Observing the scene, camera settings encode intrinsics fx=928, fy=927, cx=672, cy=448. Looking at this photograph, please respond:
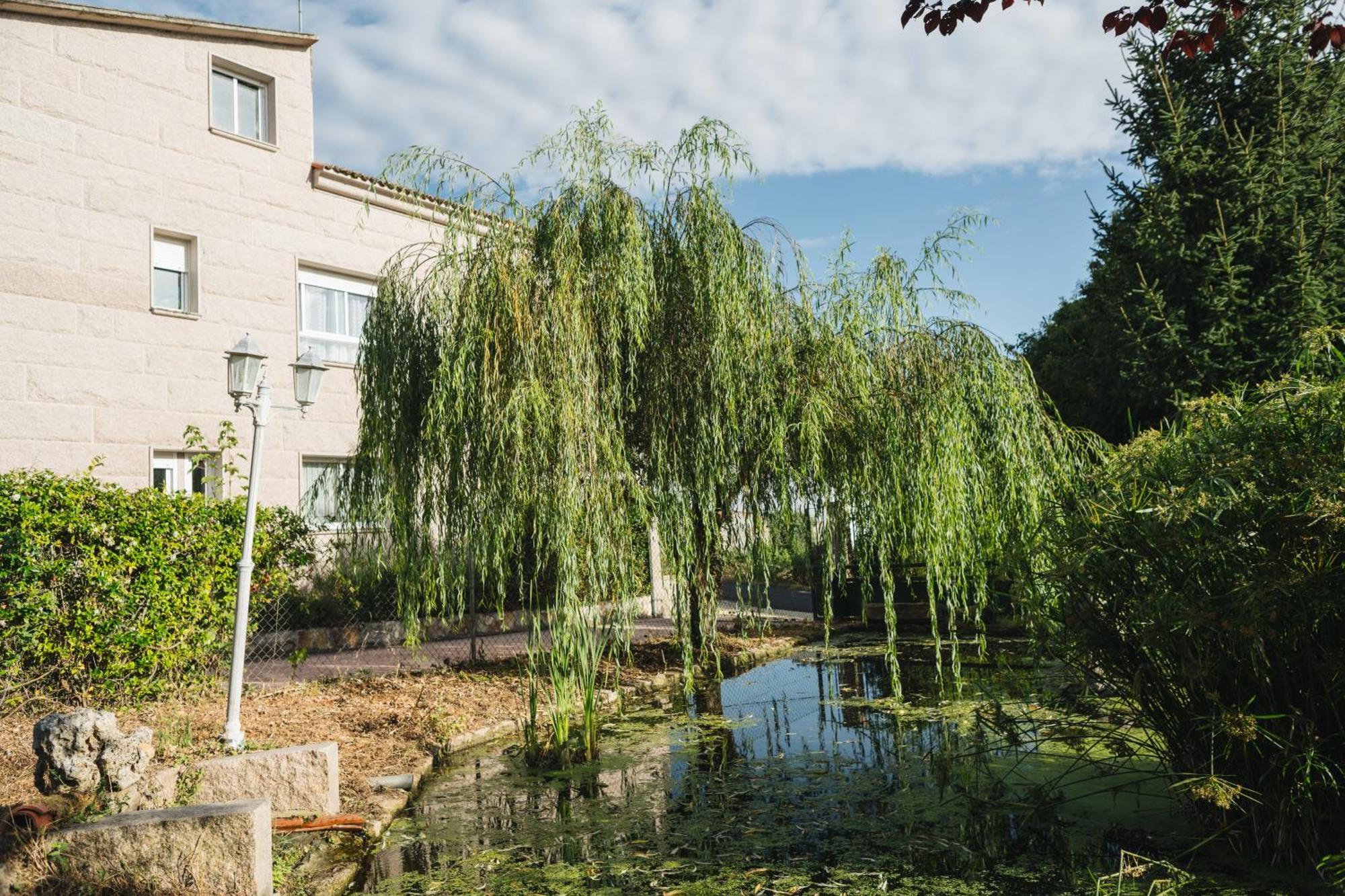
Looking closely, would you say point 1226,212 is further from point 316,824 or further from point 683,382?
point 316,824

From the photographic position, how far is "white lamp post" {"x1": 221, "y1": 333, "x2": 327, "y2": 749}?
6.20 meters

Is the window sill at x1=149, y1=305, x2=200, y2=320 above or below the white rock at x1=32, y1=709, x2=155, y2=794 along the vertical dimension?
above

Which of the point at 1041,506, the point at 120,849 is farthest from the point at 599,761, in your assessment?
the point at 1041,506

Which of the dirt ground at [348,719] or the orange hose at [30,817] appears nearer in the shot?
the orange hose at [30,817]

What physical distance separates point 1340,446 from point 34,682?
842 centimetres

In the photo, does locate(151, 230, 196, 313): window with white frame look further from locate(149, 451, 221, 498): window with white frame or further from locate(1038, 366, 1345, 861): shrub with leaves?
locate(1038, 366, 1345, 861): shrub with leaves

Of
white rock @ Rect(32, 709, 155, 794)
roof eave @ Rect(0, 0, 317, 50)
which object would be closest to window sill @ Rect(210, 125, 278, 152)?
roof eave @ Rect(0, 0, 317, 50)

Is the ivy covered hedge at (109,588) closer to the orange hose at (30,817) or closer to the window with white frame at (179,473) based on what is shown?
the orange hose at (30,817)

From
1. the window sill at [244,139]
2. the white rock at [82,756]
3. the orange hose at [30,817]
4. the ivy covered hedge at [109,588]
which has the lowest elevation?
the orange hose at [30,817]

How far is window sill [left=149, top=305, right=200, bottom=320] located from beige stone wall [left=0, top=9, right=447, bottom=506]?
6 centimetres

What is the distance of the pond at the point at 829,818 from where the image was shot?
4344 millimetres

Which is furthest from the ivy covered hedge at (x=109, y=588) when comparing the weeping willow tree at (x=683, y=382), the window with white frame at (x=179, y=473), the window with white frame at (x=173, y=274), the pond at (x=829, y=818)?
the window with white frame at (x=173, y=274)

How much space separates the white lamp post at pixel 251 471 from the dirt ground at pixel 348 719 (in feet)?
0.71

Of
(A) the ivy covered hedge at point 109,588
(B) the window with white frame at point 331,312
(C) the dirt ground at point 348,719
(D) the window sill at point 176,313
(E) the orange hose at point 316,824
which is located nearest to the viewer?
(E) the orange hose at point 316,824
